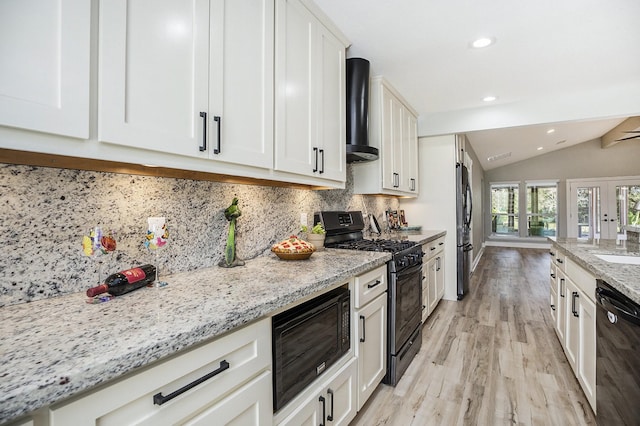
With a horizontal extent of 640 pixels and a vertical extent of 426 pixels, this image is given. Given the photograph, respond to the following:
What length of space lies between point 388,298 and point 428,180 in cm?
262

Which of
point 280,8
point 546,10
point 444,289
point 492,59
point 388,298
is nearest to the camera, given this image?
point 280,8

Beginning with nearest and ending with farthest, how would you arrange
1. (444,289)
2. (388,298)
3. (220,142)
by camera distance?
(220,142) → (388,298) → (444,289)

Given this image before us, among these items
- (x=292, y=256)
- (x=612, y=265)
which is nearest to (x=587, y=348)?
(x=612, y=265)

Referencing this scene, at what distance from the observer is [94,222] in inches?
44.9

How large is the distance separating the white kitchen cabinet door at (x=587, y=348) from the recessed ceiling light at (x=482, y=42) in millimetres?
1819

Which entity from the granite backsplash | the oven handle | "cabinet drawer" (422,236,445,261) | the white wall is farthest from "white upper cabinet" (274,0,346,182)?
the white wall

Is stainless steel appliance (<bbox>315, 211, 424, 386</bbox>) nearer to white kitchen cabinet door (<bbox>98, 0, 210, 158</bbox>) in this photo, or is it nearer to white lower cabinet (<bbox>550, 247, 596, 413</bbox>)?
white lower cabinet (<bbox>550, 247, 596, 413</bbox>)

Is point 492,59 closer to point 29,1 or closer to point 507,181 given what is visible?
point 29,1

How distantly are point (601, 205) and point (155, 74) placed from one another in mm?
11223

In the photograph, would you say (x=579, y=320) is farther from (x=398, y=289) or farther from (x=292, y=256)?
(x=292, y=256)

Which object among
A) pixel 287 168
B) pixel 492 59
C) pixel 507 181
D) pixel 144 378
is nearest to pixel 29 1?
pixel 144 378

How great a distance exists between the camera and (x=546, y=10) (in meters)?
1.91

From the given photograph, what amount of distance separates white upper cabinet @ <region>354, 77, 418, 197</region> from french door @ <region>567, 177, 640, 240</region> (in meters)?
8.13

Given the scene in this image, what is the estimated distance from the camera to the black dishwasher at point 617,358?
3.85 ft
